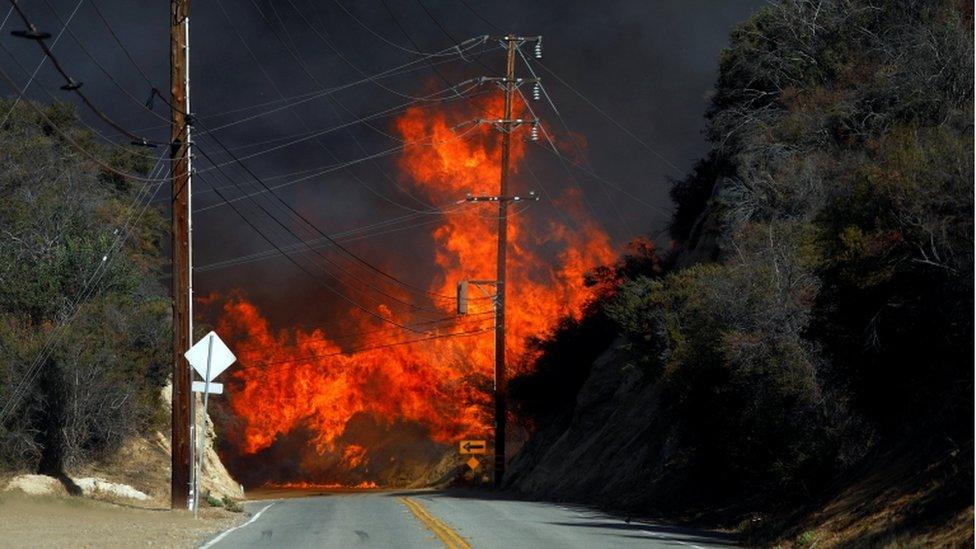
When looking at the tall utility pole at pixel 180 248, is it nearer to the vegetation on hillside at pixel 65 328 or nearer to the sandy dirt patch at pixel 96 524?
the sandy dirt patch at pixel 96 524

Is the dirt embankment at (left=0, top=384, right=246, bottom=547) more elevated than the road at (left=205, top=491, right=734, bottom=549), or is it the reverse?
the dirt embankment at (left=0, top=384, right=246, bottom=547)

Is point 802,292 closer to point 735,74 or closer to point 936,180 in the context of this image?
point 936,180

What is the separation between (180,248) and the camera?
2836 centimetres

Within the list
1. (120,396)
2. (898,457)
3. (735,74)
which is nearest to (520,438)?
(735,74)

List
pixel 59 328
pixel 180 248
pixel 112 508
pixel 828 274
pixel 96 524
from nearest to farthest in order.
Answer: pixel 828 274 < pixel 96 524 < pixel 112 508 < pixel 180 248 < pixel 59 328

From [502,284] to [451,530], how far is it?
109 feet

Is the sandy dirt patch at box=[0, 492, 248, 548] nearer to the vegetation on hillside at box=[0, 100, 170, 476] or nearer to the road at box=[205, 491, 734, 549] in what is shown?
the road at box=[205, 491, 734, 549]

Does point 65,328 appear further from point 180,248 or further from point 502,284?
point 502,284

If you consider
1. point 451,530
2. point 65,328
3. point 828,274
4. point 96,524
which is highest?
point 65,328

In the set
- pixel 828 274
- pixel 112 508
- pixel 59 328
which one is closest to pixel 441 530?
pixel 828 274

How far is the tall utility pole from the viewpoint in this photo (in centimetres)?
2817

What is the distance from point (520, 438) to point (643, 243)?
28.1 meters

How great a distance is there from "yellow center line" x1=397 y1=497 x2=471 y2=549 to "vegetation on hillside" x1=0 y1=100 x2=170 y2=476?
10053 millimetres

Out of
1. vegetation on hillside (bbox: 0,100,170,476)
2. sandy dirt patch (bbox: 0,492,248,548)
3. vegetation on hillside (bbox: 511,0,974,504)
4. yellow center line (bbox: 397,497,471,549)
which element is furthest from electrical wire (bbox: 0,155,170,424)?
vegetation on hillside (bbox: 511,0,974,504)
